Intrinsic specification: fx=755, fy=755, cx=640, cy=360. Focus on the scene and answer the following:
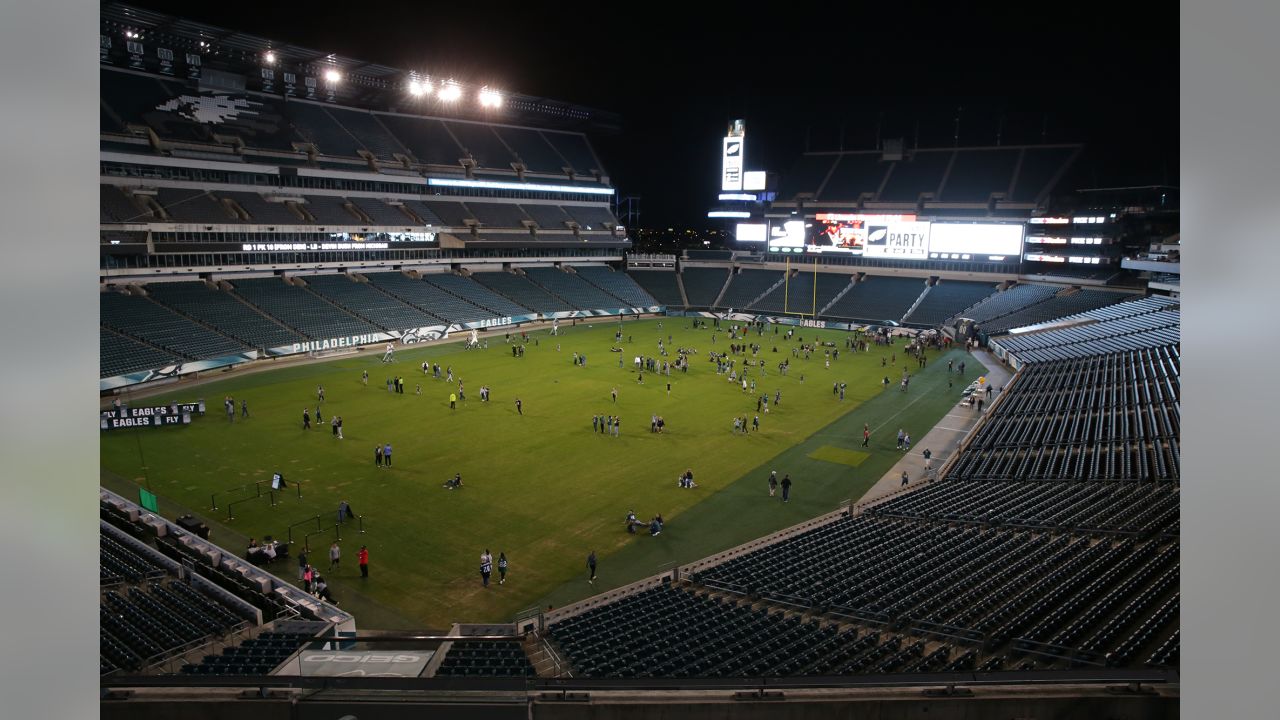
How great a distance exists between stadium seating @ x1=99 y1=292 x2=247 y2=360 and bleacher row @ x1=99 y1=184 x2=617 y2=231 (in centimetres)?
512

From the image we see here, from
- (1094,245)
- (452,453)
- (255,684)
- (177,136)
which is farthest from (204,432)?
(1094,245)

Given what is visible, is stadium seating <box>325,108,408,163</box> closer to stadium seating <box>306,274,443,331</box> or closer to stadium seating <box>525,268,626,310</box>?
stadium seating <box>306,274,443,331</box>

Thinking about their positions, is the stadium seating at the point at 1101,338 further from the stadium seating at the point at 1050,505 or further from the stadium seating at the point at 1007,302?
the stadium seating at the point at 1050,505

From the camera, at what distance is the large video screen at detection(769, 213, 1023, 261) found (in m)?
66.6

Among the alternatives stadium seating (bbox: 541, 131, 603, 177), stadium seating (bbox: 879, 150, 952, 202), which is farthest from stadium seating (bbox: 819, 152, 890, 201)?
stadium seating (bbox: 541, 131, 603, 177)

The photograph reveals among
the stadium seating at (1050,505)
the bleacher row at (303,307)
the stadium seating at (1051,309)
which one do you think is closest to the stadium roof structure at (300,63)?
the bleacher row at (303,307)

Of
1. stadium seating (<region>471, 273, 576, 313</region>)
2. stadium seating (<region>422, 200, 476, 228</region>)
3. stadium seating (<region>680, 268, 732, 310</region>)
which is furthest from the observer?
stadium seating (<region>680, 268, 732, 310</region>)

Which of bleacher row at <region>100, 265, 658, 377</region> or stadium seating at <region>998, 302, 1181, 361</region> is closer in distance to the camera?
stadium seating at <region>998, 302, 1181, 361</region>

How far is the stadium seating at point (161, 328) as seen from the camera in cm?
4119

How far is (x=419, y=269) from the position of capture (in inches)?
2594
